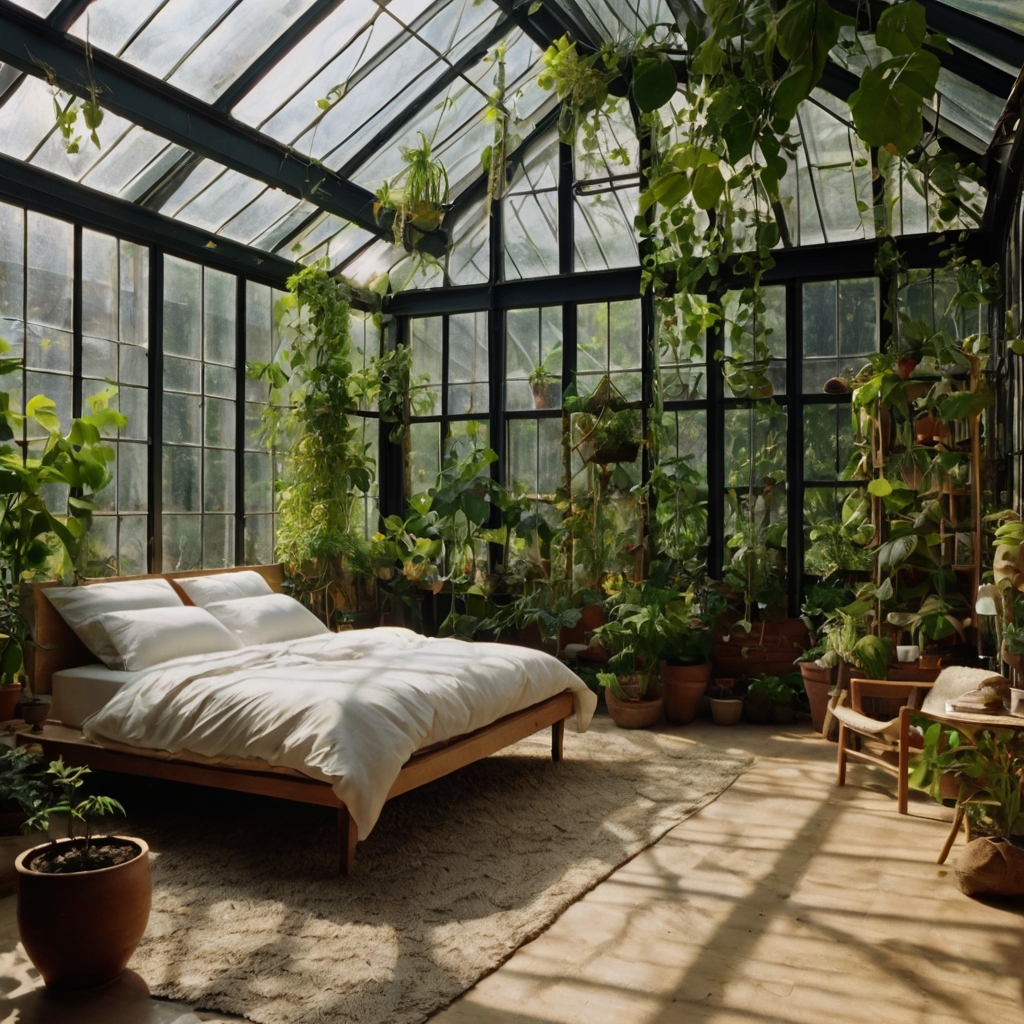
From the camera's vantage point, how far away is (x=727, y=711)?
6660mm

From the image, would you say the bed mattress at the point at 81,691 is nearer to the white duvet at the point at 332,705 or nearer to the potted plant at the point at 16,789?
the white duvet at the point at 332,705

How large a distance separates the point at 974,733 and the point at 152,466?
501cm

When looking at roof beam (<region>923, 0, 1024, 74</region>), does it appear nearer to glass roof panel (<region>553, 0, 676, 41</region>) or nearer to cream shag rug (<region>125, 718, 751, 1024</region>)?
glass roof panel (<region>553, 0, 676, 41</region>)

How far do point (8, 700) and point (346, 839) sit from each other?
224cm

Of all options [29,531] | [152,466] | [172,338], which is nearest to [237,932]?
[29,531]

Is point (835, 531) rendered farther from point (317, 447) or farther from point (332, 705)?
point (332, 705)

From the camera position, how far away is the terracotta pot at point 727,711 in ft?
21.9

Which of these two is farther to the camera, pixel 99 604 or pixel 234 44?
pixel 234 44

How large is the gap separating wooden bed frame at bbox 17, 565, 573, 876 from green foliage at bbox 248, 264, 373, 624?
133 centimetres

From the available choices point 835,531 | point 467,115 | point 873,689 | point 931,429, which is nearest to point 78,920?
point 873,689

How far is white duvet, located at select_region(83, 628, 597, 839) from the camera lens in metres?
3.77

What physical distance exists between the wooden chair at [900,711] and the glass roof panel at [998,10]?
2888 mm

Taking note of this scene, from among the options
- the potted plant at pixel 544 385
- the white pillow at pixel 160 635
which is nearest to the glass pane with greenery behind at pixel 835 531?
the potted plant at pixel 544 385

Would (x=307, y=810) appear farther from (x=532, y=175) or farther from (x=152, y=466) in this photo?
(x=532, y=175)
